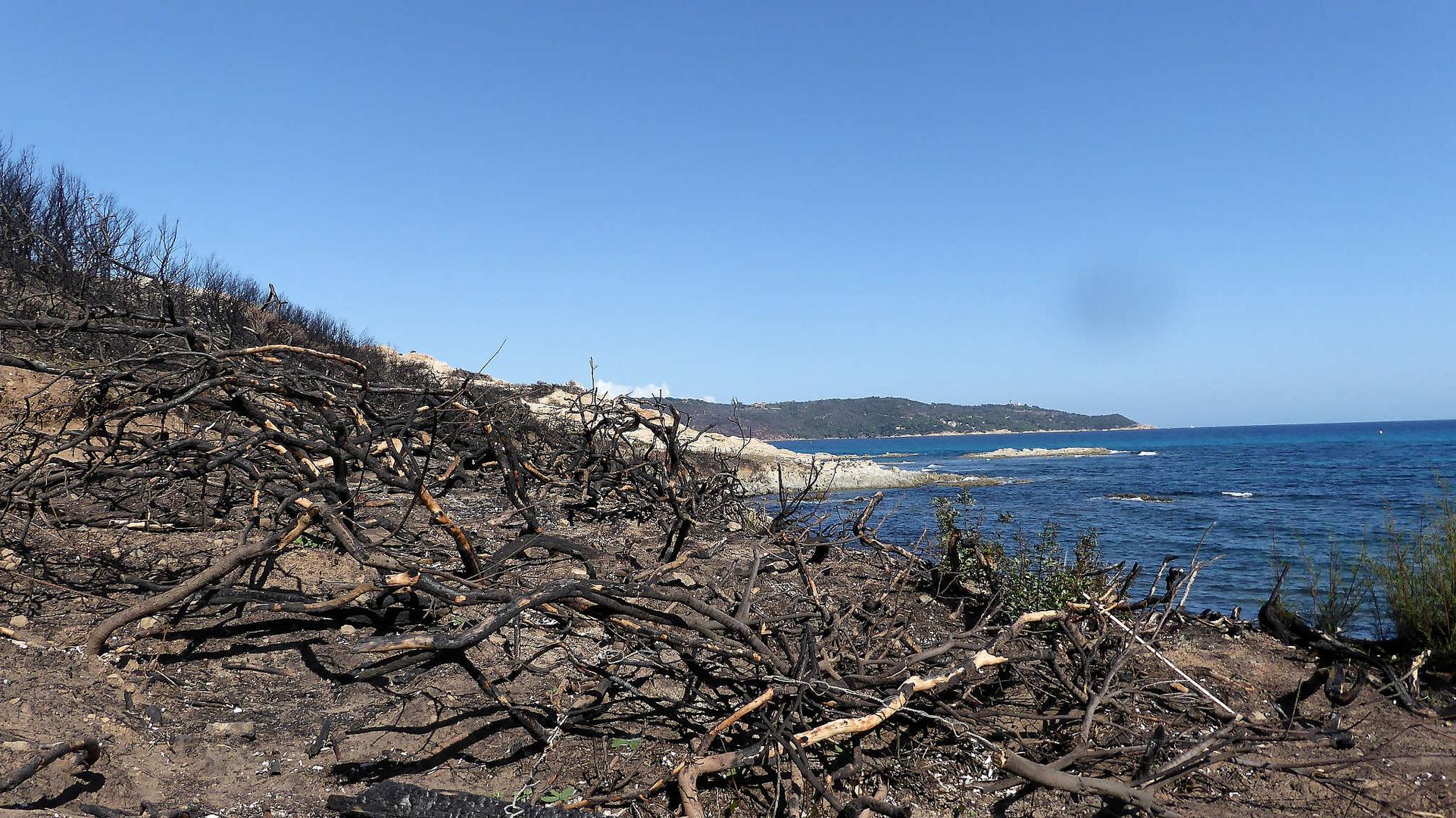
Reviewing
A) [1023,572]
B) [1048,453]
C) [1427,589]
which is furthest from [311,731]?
[1048,453]

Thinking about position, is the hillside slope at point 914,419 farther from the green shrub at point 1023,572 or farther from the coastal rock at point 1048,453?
the green shrub at point 1023,572

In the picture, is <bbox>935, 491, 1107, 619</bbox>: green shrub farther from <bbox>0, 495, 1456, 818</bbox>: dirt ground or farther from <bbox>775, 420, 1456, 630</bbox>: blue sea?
<bbox>0, 495, 1456, 818</bbox>: dirt ground

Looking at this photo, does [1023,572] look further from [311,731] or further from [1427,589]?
[311,731]

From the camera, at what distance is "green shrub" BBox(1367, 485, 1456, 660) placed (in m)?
5.45

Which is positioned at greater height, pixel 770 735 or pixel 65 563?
pixel 65 563

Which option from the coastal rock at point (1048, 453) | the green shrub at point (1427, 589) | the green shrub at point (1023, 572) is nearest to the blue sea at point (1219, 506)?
the green shrub at point (1427, 589)

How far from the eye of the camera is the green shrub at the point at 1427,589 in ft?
17.9

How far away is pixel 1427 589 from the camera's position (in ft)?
18.7

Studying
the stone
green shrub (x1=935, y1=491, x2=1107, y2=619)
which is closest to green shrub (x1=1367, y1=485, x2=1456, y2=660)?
green shrub (x1=935, y1=491, x2=1107, y2=619)

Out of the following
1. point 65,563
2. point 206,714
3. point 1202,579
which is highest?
point 65,563

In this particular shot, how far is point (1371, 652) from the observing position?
18.6ft

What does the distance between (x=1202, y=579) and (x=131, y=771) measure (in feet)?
37.8

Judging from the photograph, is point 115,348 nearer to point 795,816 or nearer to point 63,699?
point 63,699

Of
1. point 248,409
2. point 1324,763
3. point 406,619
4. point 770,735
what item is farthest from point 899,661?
point 248,409
